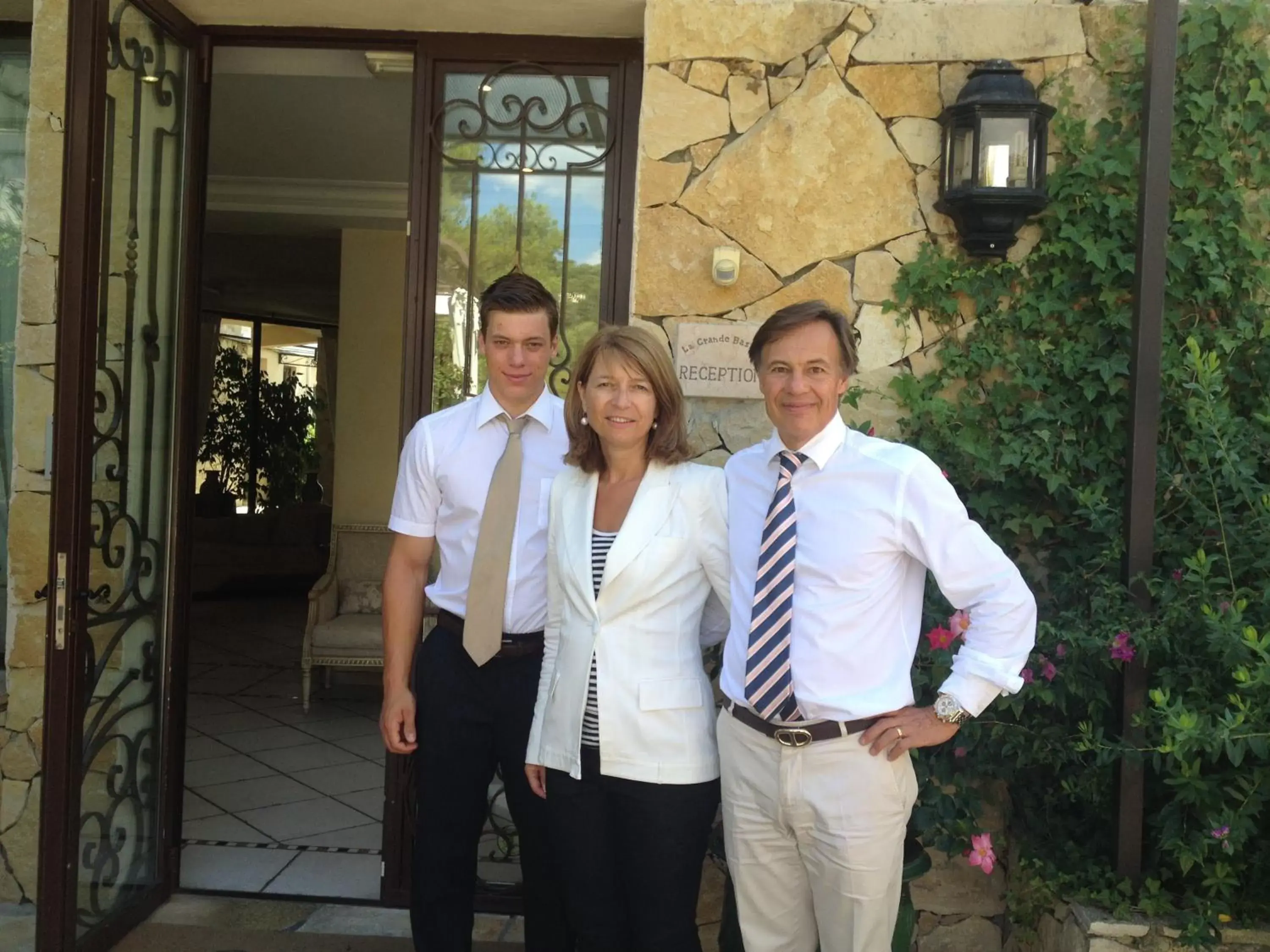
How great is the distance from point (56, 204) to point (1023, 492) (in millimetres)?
2934

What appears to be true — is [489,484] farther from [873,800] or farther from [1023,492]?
[1023,492]

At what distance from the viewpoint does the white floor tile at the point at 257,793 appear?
4.21 m

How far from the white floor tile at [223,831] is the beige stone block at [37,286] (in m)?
1.85

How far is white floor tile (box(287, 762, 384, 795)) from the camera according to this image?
4445 millimetres

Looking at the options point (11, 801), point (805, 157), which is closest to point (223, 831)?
point (11, 801)

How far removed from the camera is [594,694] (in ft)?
6.88

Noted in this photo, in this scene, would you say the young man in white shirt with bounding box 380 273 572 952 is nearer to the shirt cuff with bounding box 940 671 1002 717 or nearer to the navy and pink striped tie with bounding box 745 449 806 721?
the navy and pink striped tie with bounding box 745 449 806 721

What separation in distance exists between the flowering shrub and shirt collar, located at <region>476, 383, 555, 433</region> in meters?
1.03

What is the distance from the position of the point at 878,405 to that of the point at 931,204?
0.58m

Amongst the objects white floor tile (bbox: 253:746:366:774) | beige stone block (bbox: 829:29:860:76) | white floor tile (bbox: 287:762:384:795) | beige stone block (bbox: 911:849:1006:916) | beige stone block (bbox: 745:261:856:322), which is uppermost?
beige stone block (bbox: 829:29:860:76)

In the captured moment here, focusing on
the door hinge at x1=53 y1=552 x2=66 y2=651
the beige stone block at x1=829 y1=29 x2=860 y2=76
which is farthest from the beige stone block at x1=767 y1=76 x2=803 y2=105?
the door hinge at x1=53 y1=552 x2=66 y2=651

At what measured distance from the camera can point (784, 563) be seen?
79.9 inches

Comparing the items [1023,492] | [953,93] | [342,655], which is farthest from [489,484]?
[342,655]

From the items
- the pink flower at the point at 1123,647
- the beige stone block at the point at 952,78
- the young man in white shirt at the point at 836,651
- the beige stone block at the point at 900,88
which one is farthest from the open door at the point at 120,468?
the pink flower at the point at 1123,647
